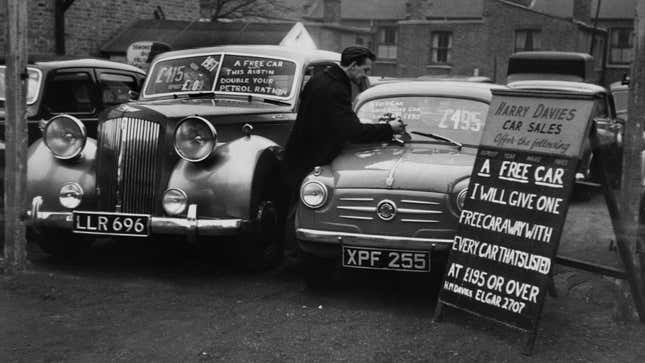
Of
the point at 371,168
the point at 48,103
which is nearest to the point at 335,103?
the point at 371,168

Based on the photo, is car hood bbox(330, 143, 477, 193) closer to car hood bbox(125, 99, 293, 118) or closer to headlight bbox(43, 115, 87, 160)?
car hood bbox(125, 99, 293, 118)

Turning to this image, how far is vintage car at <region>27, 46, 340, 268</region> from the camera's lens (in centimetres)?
610

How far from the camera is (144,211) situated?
6.25 meters

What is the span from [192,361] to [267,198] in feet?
7.13

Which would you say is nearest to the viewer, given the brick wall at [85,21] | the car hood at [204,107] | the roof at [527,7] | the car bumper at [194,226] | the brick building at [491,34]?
the car bumper at [194,226]

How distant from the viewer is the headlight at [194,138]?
6.21 meters

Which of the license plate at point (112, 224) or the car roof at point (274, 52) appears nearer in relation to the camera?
the license plate at point (112, 224)

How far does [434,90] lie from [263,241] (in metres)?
Result: 1.88

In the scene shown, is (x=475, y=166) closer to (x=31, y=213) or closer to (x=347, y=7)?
(x=31, y=213)

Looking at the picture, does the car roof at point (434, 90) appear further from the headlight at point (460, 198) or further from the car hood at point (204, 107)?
the headlight at point (460, 198)

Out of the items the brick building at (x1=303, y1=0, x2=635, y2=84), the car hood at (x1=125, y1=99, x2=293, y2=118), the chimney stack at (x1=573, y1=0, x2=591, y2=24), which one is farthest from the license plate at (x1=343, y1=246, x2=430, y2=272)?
the chimney stack at (x1=573, y1=0, x2=591, y2=24)

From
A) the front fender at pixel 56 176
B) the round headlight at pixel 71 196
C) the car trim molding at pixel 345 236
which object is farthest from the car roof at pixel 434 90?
the round headlight at pixel 71 196

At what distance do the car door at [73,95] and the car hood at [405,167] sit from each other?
12.0 feet

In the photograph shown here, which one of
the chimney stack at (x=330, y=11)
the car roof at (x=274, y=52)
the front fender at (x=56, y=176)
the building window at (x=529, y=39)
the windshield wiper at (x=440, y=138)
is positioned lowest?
the front fender at (x=56, y=176)
